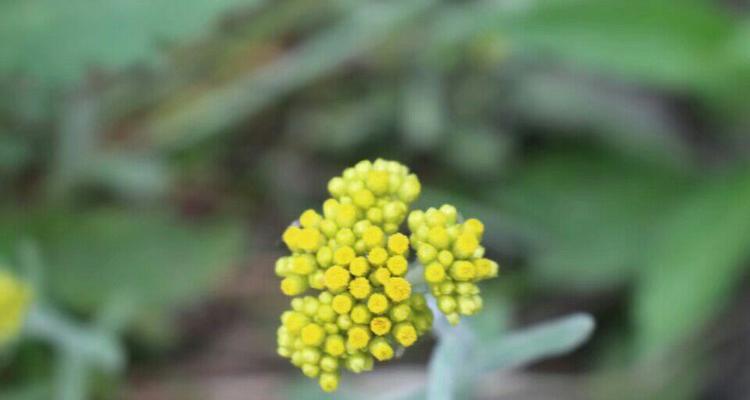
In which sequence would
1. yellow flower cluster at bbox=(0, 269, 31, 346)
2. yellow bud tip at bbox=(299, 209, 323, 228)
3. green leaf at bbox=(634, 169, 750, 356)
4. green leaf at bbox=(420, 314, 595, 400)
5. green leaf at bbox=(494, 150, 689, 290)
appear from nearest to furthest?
1. yellow bud tip at bbox=(299, 209, 323, 228)
2. green leaf at bbox=(420, 314, 595, 400)
3. yellow flower cluster at bbox=(0, 269, 31, 346)
4. green leaf at bbox=(634, 169, 750, 356)
5. green leaf at bbox=(494, 150, 689, 290)

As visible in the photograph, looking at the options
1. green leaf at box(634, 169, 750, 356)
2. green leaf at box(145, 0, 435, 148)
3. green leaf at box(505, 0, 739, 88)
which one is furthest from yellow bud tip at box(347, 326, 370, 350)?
green leaf at box(145, 0, 435, 148)

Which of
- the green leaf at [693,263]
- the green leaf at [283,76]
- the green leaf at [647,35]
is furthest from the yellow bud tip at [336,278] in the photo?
the green leaf at [283,76]

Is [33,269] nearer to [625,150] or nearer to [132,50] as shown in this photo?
[132,50]

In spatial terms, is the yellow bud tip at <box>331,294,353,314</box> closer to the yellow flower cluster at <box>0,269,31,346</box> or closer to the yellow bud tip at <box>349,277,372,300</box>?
the yellow bud tip at <box>349,277,372,300</box>

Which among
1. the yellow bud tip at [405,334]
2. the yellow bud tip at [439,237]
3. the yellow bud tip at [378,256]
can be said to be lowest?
the yellow bud tip at [405,334]

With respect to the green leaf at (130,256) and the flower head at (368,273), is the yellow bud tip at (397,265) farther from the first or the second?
the green leaf at (130,256)

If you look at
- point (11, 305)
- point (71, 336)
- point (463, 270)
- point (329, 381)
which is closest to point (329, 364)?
point (329, 381)
